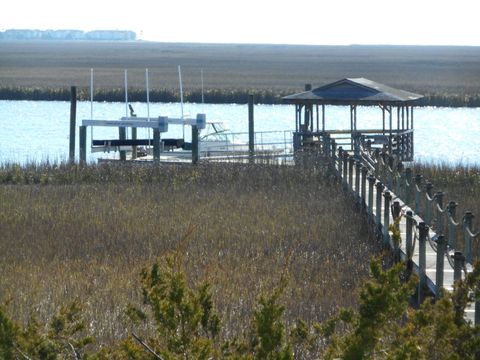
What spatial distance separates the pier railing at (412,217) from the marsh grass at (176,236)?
46 cm

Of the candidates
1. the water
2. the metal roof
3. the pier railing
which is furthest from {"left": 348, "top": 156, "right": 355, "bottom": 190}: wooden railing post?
the water

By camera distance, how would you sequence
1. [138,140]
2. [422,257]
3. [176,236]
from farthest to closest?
[138,140] → [176,236] → [422,257]

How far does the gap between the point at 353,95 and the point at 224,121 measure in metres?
17.6

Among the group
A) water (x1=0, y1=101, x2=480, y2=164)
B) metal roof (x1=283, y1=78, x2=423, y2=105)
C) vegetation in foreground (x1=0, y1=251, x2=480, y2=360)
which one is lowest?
water (x1=0, y1=101, x2=480, y2=164)

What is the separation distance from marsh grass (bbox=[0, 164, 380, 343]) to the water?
7.62m

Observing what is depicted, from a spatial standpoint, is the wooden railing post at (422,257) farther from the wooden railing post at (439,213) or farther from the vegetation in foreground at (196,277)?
the wooden railing post at (439,213)

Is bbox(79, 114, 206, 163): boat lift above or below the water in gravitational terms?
above

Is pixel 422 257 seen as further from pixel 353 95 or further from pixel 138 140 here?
pixel 138 140

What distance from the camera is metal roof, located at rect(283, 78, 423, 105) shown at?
2881cm

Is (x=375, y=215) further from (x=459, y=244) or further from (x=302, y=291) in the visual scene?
(x=302, y=291)

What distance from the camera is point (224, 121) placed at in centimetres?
4644

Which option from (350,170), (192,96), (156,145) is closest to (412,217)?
(350,170)

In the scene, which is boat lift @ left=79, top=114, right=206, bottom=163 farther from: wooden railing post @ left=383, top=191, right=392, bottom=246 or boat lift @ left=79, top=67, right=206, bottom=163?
wooden railing post @ left=383, top=191, right=392, bottom=246

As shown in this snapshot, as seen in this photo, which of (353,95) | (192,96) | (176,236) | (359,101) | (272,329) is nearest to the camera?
(272,329)
